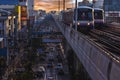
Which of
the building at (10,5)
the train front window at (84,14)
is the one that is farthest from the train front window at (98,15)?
the building at (10,5)

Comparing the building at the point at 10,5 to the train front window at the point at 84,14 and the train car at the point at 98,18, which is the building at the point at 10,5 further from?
the train front window at the point at 84,14

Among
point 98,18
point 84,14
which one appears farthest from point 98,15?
point 84,14

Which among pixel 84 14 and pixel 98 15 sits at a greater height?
pixel 84 14

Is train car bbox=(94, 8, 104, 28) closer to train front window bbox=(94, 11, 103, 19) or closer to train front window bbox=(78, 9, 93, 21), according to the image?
train front window bbox=(94, 11, 103, 19)

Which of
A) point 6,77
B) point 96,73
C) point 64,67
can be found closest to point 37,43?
point 64,67

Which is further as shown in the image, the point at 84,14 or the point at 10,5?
the point at 10,5

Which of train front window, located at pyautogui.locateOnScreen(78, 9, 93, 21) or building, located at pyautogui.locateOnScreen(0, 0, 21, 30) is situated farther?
building, located at pyautogui.locateOnScreen(0, 0, 21, 30)

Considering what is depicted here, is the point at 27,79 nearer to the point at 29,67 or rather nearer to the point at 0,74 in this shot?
the point at 0,74

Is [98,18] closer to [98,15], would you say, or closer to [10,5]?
[98,15]

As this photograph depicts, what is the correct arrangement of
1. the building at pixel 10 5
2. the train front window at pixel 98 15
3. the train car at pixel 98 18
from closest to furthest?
the train car at pixel 98 18 → the train front window at pixel 98 15 → the building at pixel 10 5

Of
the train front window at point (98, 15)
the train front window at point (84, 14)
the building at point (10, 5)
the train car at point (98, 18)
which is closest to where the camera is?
the train front window at point (84, 14)

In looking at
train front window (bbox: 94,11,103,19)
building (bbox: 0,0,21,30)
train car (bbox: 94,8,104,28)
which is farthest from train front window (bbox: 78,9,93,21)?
building (bbox: 0,0,21,30)

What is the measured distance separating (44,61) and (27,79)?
23.5 metres

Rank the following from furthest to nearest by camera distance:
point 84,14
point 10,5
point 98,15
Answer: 1. point 10,5
2. point 98,15
3. point 84,14
